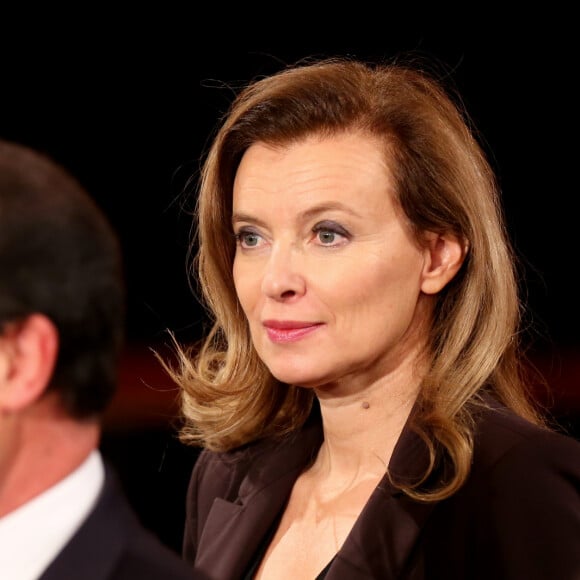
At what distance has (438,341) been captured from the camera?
7.20ft

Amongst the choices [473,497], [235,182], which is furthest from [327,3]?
[473,497]

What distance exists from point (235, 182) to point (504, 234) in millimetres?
537

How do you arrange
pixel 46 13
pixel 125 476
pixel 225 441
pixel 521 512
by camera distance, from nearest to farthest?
1. pixel 521 512
2. pixel 225 441
3. pixel 125 476
4. pixel 46 13

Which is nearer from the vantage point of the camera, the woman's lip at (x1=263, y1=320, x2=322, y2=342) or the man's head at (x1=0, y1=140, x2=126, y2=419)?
the man's head at (x1=0, y1=140, x2=126, y2=419)

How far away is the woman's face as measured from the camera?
6.64 feet

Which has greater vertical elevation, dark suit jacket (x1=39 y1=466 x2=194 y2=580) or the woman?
dark suit jacket (x1=39 y1=466 x2=194 y2=580)

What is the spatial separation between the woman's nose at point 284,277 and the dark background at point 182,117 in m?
2.23

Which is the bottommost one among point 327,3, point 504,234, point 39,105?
point 39,105

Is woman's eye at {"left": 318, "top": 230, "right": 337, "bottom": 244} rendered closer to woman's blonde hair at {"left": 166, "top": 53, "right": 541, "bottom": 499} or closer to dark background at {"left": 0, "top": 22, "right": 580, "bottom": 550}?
woman's blonde hair at {"left": 166, "top": 53, "right": 541, "bottom": 499}

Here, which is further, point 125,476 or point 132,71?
point 132,71

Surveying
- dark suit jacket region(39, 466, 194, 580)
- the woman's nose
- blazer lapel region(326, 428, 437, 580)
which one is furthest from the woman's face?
dark suit jacket region(39, 466, 194, 580)

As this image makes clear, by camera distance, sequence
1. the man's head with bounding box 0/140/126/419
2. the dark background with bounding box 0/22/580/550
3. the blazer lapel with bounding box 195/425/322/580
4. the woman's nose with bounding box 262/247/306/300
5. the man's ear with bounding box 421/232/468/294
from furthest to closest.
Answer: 1. the dark background with bounding box 0/22/580/550
2. the blazer lapel with bounding box 195/425/322/580
3. the man's ear with bounding box 421/232/468/294
4. the woman's nose with bounding box 262/247/306/300
5. the man's head with bounding box 0/140/126/419

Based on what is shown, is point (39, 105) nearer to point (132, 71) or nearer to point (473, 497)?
point (132, 71)

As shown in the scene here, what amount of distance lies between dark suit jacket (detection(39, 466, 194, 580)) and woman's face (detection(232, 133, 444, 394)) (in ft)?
3.37
